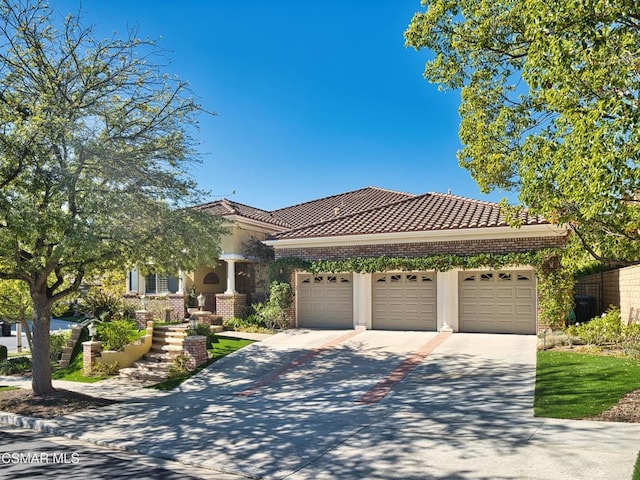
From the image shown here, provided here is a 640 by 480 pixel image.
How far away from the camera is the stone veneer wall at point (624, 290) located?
47.5 feet

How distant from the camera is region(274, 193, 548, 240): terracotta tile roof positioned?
56.7 feet

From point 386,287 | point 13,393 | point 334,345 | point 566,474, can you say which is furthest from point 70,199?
point 386,287

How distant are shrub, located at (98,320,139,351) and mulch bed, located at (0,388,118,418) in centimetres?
336

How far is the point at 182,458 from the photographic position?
7.48m

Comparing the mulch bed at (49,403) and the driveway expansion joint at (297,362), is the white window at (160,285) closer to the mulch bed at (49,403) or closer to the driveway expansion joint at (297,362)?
the driveway expansion joint at (297,362)

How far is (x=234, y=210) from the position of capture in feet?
70.4

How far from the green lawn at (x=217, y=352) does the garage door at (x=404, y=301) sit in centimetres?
506

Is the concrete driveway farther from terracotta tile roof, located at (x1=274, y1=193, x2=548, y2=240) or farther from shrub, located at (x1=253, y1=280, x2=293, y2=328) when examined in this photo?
terracotta tile roof, located at (x1=274, y1=193, x2=548, y2=240)

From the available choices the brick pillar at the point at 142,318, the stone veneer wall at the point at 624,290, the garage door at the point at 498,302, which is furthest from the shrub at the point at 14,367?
the stone veneer wall at the point at 624,290

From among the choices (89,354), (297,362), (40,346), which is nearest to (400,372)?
(297,362)

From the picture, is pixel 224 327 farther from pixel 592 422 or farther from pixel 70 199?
pixel 592 422

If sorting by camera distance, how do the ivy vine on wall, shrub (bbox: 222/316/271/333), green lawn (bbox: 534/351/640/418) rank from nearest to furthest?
1. green lawn (bbox: 534/351/640/418)
2. the ivy vine on wall
3. shrub (bbox: 222/316/271/333)

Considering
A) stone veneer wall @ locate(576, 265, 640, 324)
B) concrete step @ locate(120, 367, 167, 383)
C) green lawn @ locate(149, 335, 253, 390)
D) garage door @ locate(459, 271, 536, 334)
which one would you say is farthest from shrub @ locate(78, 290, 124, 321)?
stone veneer wall @ locate(576, 265, 640, 324)

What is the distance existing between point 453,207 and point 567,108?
1280cm
